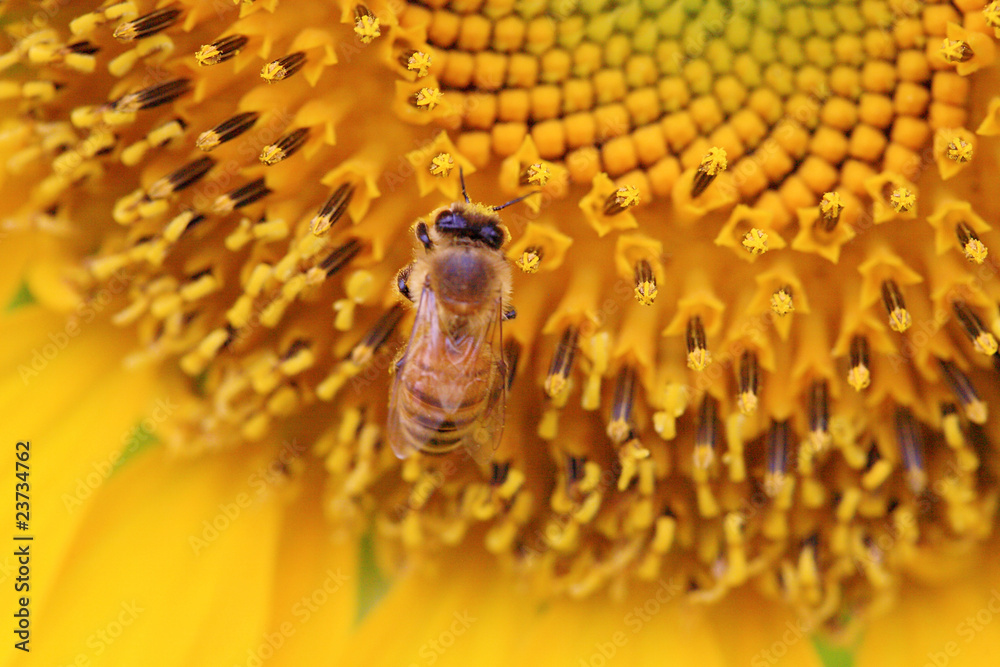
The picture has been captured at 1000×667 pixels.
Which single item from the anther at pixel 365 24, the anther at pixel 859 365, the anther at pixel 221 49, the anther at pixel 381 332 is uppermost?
the anther at pixel 365 24

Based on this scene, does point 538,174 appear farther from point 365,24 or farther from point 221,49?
point 221,49

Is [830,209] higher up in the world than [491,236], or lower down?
lower down

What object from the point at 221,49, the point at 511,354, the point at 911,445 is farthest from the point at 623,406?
the point at 221,49

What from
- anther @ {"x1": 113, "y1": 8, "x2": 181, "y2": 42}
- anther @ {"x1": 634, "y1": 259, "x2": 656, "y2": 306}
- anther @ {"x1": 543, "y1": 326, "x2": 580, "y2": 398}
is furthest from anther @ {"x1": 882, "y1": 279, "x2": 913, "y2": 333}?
anther @ {"x1": 113, "y1": 8, "x2": 181, "y2": 42}

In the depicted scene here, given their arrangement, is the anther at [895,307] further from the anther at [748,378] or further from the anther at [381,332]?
the anther at [381,332]

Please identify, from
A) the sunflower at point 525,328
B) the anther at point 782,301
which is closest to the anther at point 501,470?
the sunflower at point 525,328


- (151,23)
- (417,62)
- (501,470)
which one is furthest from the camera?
(501,470)

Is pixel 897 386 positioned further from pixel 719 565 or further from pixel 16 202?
pixel 16 202

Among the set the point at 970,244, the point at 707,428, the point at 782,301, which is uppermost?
the point at 970,244

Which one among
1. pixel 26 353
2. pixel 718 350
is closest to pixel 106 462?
pixel 26 353
